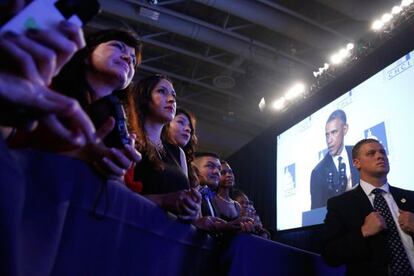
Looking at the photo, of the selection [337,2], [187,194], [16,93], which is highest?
[337,2]

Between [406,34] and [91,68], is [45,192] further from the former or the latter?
[406,34]

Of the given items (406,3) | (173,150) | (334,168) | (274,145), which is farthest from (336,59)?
(173,150)

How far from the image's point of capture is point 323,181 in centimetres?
407

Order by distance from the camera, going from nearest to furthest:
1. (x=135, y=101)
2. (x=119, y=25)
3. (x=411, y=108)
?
(x=135, y=101), (x=411, y=108), (x=119, y=25)

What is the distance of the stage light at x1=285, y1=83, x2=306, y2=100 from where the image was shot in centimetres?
565

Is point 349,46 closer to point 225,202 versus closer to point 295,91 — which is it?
point 295,91

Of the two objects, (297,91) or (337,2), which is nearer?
(337,2)

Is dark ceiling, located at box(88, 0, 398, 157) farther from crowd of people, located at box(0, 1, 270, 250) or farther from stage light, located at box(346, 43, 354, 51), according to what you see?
crowd of people, located at box(0, 1, 270, 250)

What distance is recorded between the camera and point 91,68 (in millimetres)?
1197

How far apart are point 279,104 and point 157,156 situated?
4.85 meters

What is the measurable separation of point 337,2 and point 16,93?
474 cm

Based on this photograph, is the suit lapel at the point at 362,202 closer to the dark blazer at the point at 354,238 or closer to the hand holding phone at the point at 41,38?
the dark blazer at the point at 354,238

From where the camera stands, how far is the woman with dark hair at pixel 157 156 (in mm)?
1215

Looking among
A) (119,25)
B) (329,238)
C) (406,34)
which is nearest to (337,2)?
(406,34)
